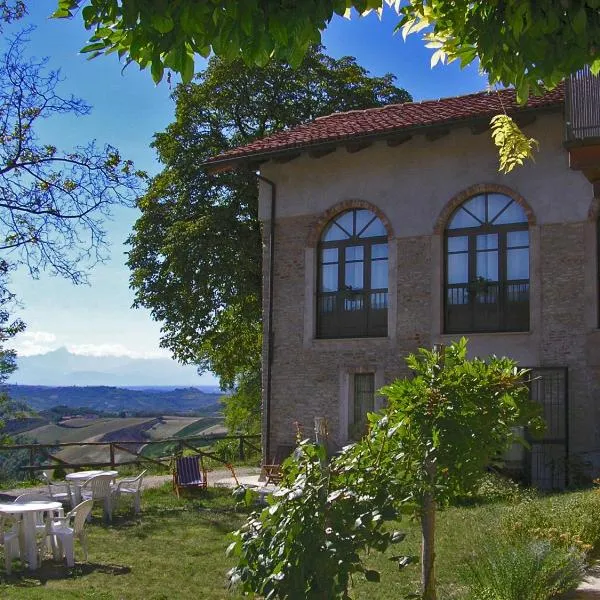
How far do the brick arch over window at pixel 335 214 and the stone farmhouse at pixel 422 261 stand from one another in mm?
25

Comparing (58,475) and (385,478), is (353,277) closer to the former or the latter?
(58,475)

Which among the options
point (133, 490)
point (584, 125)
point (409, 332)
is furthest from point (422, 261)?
point (584, 125)

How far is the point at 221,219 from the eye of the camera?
2367cm

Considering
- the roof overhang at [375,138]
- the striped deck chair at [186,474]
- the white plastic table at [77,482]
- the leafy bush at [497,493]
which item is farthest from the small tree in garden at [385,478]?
the roof overhang at [375,138]

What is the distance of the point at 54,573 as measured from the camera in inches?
388

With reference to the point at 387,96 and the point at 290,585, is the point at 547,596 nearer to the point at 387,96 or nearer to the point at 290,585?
the point at 290,585

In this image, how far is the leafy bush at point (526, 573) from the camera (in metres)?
6.03

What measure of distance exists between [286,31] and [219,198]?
21.0m

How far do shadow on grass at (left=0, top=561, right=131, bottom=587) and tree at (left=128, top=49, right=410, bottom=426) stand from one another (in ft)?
45.0

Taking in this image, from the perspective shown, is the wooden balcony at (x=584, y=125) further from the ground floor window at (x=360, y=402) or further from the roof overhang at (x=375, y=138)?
the ground floor window at (x=360, y=402)

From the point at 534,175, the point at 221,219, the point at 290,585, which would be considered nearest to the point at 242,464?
the point at 221,219

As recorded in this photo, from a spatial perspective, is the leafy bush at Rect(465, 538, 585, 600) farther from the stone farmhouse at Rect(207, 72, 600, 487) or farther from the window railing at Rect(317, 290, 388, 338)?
the window railing at Rect(317, 290, 388, 338)

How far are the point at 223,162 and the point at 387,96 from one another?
29.7 feet

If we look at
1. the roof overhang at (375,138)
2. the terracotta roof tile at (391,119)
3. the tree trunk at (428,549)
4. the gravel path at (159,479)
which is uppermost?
the terracotta roof tile at (391,119)
